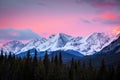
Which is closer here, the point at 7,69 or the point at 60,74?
the point at 60,74

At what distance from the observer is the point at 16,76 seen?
12312 centimetres

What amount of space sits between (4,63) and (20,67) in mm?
11558

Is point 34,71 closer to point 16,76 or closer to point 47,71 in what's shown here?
point 47,71

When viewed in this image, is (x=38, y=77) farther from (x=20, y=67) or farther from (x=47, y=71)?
(x=20, y=67)

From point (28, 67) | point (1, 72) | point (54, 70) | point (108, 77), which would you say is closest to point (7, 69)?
point (1, 72)

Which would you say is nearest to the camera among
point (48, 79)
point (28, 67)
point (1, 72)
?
point (48, 79)

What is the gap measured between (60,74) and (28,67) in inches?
506

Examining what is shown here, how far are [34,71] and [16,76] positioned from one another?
12.9 metres

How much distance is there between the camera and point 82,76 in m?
130

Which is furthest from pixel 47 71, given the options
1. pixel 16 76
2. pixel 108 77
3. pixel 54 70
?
pixel 108 77

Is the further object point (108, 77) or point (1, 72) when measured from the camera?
point (1, 72)

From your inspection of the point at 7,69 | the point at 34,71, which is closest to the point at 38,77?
the point at 34,71

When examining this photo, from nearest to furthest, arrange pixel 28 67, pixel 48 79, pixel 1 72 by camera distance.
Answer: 1. pixel 48 79
2. pixel 28 67
3. pixel 1 72

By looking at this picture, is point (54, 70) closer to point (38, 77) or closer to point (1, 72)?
point (38, 77)
